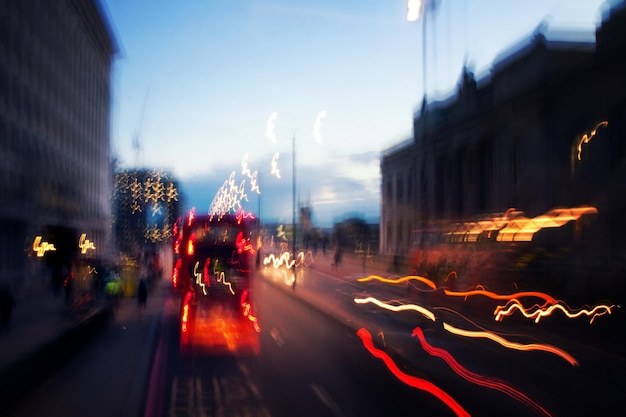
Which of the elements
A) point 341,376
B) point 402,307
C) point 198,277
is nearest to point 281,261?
point 198,277

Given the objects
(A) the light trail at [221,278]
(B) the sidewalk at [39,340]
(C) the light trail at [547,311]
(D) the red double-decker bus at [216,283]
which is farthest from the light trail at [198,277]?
(C) the light trail at [547,311]

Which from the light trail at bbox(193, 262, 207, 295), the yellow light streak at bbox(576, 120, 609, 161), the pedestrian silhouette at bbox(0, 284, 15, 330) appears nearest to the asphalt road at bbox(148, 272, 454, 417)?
the light trail at bbox(193, 262, 207, 295)

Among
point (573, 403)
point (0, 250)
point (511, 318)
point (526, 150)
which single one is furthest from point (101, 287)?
point (526, 150)

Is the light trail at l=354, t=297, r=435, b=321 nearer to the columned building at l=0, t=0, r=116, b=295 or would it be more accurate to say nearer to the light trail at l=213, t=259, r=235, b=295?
the light trail at l=213, t=259, r=235, b=295

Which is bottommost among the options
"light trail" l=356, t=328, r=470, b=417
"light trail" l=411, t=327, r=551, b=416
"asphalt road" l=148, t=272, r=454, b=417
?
"asphalt road" l=148, t=272, r=454, b=417

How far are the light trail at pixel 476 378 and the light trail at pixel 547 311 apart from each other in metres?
8.27

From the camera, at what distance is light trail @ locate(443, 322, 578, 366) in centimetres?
1102

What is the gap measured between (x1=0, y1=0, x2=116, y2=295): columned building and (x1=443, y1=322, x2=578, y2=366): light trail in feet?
81.1

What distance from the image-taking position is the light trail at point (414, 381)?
8992 millimetres

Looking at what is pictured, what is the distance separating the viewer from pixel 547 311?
62.6 feet

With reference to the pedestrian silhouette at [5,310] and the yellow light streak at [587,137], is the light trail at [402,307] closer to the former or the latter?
the pedestrian silhouette at [5,310]

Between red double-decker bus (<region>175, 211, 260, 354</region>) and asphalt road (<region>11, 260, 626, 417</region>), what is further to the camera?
red double-decker bus (<region>175, 211, 260, 354</region>)

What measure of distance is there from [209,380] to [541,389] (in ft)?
18.5

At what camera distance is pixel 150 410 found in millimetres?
9250
